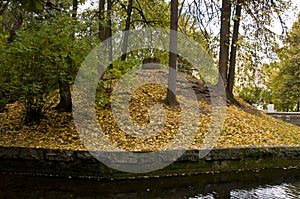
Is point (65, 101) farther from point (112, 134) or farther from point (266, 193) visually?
point (266, 193)

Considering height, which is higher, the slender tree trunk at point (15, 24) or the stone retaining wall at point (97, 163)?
the slender tree trunk at point (15, 24)

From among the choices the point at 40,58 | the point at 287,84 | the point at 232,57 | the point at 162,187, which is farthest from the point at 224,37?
the point at 287,84

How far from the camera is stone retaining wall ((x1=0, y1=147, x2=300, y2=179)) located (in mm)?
5832

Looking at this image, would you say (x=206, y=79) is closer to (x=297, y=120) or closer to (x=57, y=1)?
(x=297, y=120)

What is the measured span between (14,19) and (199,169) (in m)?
5.53

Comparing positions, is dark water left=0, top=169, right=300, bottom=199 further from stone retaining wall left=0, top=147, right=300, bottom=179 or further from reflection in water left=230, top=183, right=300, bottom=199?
stone retaining wall left=0, top=147, right=300, bottom=179

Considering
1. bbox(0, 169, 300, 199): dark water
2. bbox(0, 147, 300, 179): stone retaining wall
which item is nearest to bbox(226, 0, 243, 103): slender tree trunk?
bbox(0, 147, 300, 179): stone retaining wall

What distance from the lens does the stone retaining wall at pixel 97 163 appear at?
5832 mm

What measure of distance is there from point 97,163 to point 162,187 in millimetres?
1295

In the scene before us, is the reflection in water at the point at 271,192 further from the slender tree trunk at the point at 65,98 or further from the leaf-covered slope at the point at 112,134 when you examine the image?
the slender tree trunk at the point at 65,98

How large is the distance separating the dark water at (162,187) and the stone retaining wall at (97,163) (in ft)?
0.64

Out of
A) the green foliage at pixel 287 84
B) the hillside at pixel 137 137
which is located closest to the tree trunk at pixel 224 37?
the hillside at pixel 137 137

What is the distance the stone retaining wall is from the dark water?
0.19m

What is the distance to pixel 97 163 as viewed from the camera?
5.79m
